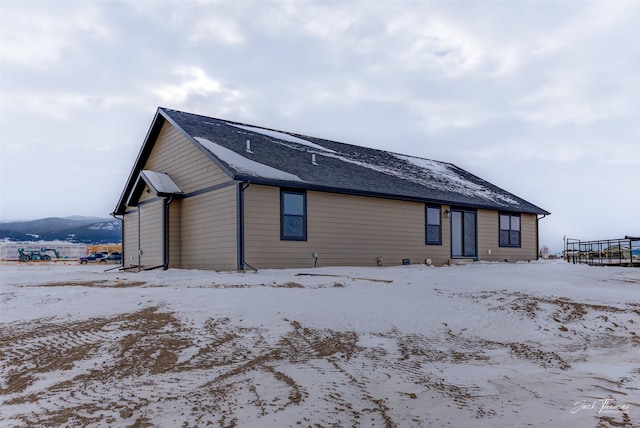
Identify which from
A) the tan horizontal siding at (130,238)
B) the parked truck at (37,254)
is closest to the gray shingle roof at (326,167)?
the tan horizontal siding at (130,238)

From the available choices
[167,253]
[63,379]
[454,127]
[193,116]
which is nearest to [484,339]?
[63,379]

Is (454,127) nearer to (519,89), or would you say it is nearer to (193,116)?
(519,89)

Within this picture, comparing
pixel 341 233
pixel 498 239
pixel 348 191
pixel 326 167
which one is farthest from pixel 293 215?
pixel 498 239

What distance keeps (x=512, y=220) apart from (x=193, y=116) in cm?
1388

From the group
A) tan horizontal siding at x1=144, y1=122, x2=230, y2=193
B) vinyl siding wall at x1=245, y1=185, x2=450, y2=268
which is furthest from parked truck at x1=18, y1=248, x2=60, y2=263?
vinyl siding wall at x1=245, y1=185, x2=450, y2=268

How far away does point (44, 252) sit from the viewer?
128 ft

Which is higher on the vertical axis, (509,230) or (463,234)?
Result: (509,230)

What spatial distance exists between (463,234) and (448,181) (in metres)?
3.15

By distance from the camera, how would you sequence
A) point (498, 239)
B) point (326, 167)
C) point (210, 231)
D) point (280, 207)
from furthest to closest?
point (498, 239) < point (326, 167) < point (210, 231) < point (280, 207)

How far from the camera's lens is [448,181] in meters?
20.5

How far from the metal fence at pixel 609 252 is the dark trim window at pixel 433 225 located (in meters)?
7.31

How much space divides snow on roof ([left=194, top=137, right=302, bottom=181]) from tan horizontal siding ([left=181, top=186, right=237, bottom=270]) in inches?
24.6

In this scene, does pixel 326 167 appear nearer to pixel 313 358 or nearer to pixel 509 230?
pixel 509 230

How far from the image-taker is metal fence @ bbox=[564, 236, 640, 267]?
18.4 m
